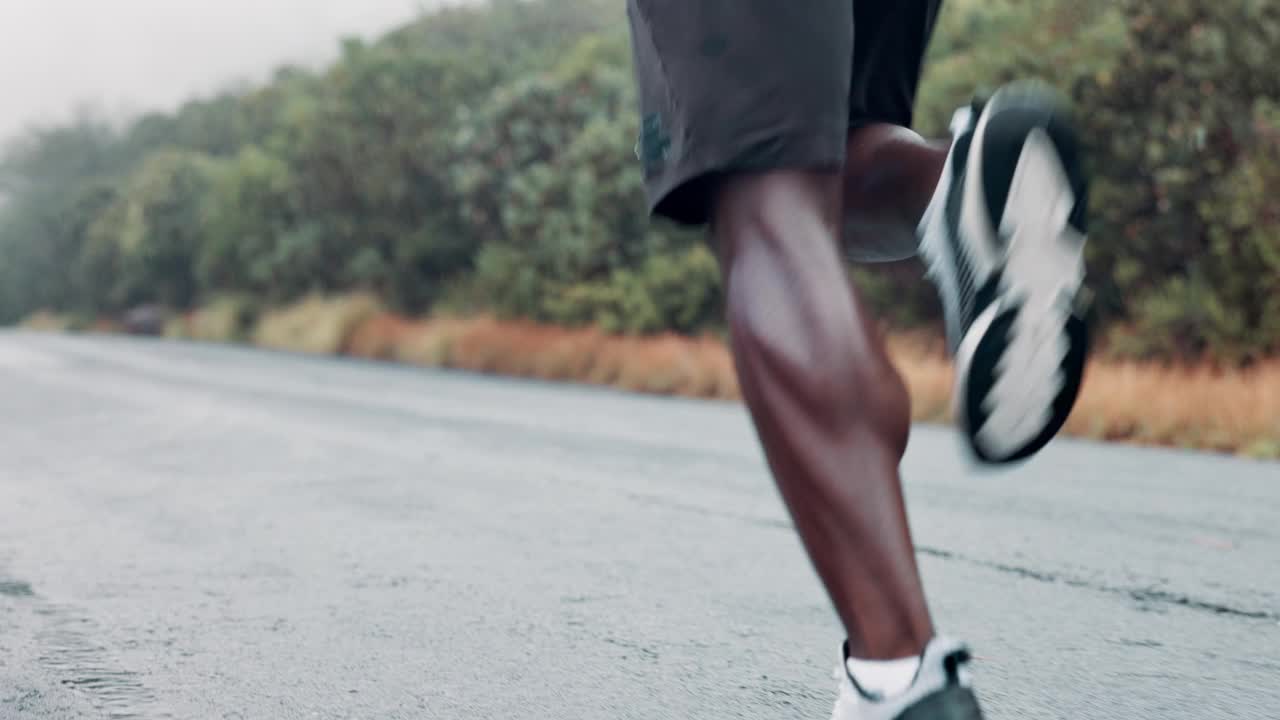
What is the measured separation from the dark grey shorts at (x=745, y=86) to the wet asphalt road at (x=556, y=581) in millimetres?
440

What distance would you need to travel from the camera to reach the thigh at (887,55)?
2008 millimetres

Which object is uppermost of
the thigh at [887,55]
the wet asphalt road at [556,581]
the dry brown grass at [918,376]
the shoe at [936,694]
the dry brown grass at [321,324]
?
the thigh at [887,55]

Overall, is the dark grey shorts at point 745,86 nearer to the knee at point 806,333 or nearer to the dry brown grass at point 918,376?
the knee at point 806,333

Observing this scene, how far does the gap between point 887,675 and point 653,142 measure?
65cm

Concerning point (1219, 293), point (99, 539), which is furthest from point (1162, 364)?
point (99, 539)

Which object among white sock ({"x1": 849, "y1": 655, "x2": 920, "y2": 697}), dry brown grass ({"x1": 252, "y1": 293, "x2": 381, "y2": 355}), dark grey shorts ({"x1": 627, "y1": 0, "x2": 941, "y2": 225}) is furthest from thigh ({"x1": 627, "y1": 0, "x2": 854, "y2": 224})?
dry brown grass ({"x1": 252, "y1": 293, "x2": 381, "y2": 355})

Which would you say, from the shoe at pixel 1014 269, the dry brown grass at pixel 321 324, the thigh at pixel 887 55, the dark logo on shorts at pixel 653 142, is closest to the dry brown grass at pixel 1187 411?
the thigh at pixel 887 55

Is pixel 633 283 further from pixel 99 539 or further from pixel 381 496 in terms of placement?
pixel 99 539

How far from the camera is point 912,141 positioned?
1964 millimetres

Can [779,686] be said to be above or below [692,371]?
above

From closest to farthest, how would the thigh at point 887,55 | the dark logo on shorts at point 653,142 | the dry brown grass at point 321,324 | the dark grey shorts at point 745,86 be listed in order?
the dark grey shorts at point 745,86, the dark logo on shorts at point 653,142, the thigh at point 887,55, the dry brown grass at point 321,324

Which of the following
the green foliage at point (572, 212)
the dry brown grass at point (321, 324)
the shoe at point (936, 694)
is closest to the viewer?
the shoe at point (936, 694)

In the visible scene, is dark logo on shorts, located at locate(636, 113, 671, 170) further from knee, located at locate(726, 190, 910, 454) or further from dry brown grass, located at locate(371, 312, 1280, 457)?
dry brown grass, located at locate(371, 312, 1280, 457)

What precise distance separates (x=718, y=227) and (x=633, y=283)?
14.1 meters
